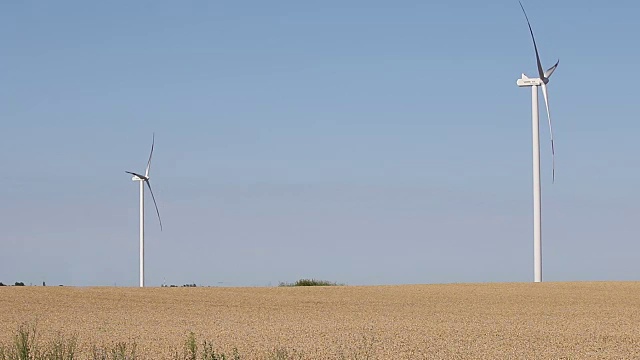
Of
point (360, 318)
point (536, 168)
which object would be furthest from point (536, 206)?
point (360, 318)

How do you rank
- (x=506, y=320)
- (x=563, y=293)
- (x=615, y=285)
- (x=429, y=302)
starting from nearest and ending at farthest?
(x=506, y=320)
(x=429, y=302)
(x=563, y=293)
(x=615, y=285)

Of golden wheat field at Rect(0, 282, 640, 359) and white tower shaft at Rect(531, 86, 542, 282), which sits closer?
A: golden wheat field at Rect(0, 282, 640, 359)

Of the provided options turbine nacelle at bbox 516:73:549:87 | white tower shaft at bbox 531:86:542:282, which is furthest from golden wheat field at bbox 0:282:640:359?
turbine nacelle at bbox 516:73:549:87

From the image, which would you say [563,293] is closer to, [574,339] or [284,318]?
[284,318]

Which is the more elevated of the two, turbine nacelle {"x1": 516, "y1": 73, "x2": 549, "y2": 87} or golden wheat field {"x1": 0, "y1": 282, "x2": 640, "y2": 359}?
turbine nacelle {"x1": 516, "y1": 73, "x2": 549, "y2": 87}

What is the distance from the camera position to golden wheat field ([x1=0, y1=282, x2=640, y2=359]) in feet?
63.5

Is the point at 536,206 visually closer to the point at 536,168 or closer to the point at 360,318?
the point at 536,168

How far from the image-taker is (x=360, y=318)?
2712cm

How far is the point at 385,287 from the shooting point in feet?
136

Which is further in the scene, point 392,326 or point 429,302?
point 429,302

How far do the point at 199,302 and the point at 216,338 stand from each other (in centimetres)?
1294

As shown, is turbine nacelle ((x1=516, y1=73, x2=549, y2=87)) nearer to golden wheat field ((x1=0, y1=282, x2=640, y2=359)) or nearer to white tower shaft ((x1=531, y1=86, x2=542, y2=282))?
white tower shaft ((x1=531, y1=86, x2=542, y2=282))

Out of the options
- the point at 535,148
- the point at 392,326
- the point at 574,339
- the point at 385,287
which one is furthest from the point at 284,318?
the point at 535,148

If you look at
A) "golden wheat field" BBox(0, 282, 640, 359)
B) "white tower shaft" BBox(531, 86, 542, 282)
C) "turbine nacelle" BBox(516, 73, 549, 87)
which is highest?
"turbine nacelle" BBox(516, 73, 549, 87)
